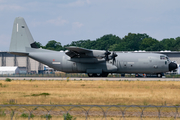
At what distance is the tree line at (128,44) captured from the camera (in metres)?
166

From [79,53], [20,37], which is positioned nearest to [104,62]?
[79,53]

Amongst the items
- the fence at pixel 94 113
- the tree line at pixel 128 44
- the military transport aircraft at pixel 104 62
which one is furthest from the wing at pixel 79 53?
the tree line at pixel 128 44

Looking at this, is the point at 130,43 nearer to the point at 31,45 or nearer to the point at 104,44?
the point at 104,44

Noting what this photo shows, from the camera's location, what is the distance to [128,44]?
576 feet

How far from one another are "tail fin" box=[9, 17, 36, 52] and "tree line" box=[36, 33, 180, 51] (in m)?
114

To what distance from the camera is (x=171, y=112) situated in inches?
748

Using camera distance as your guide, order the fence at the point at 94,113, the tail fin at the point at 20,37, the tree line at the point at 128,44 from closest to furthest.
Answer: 1. the fence at the point at 94,113
2. the tail fin at the point at 20,37
3. the tree line at the point at 128,44

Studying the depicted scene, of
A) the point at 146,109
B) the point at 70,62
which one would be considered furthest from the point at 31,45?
the point at 146,109

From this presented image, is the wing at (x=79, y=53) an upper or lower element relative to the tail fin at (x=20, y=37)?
lower

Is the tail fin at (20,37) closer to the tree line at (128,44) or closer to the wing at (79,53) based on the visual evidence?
the wing at (79,53)

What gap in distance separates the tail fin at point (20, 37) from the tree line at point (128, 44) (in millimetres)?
113652

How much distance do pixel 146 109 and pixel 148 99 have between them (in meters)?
5.55

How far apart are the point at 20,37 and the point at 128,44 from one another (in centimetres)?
13007

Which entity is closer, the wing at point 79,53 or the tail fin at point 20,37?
the wing at point 79,53
